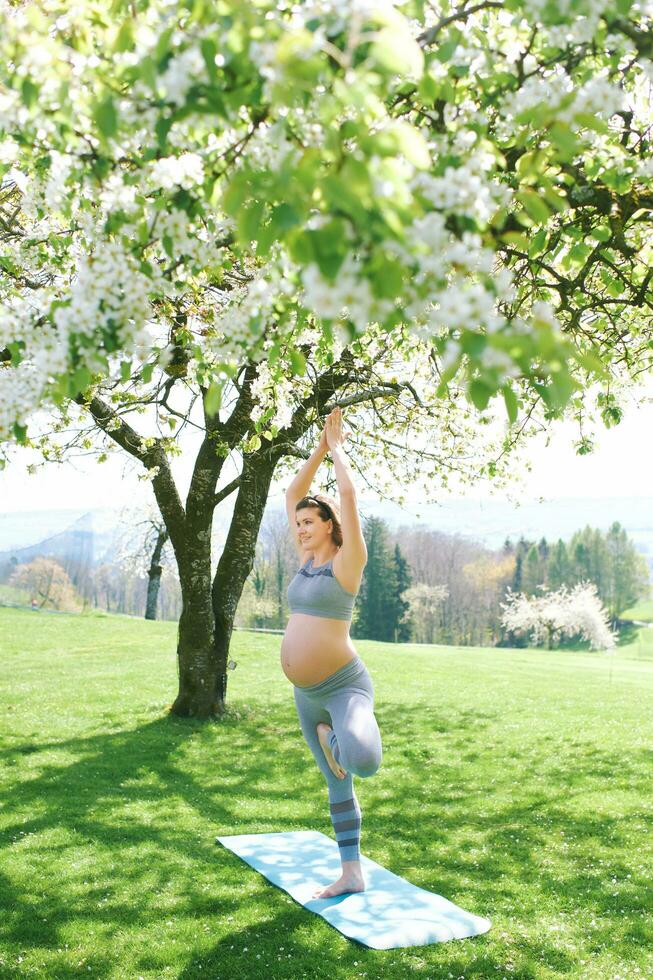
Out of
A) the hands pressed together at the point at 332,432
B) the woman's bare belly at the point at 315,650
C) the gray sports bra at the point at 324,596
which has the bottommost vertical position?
the woman's bare belly at the point at 315,650

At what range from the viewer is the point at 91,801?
8.30 meters

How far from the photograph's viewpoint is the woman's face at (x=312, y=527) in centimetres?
565

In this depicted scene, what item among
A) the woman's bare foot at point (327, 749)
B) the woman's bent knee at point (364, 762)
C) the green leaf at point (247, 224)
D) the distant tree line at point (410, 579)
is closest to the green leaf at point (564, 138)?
the green leaf at point (247, 224)

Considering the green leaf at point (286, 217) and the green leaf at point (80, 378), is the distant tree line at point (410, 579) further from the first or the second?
the green leaf at point (286, 217)

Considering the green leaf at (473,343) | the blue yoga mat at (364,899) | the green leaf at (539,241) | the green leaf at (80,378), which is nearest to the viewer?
the green leaf at (473,343)

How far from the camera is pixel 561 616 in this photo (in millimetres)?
57750

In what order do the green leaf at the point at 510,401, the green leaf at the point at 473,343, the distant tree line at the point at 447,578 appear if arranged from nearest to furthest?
1. the green leaf at the point at 473,343
2. the green leaf at the point at 510,401
3. the distant tree line at the point at 447,578

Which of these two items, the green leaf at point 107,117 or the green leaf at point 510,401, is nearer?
the green leaf at point 107,117

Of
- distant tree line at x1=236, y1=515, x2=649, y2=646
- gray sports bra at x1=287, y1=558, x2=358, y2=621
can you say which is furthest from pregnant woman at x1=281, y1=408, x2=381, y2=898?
distant tree line at x1=236, y1=515, x2=649, y2=646

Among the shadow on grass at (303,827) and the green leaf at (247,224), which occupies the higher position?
the green leaf at (247,224)

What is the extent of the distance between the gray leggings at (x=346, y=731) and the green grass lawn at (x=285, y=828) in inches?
23.1

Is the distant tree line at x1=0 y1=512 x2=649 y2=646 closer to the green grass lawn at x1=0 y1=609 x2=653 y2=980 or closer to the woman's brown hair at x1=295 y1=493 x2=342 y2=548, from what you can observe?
the green grass lawn at x1=0 y1=609 x2=653 y2=980

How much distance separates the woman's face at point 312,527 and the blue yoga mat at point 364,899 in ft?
7.17

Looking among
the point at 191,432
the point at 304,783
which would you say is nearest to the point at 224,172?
the point at 191,432
